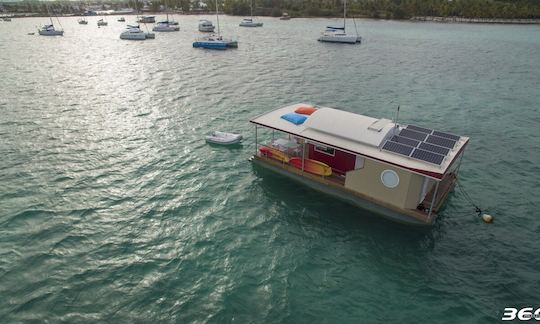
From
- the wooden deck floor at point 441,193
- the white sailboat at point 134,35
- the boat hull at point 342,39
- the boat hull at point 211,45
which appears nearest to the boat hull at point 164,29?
the white sailboat at point 134,35

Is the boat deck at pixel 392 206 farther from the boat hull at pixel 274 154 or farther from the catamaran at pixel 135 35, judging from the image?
the catamaran at pixel 135 35

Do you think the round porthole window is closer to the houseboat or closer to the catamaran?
the houseboat

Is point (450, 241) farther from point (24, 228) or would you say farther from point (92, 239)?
point (24, 228)

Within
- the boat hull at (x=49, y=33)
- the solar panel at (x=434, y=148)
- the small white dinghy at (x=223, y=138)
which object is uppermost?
the boat hull at (x=49, y=33)

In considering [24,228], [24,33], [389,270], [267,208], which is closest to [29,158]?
[24,228]

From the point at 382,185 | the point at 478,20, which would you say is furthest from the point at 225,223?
the point at 478,20

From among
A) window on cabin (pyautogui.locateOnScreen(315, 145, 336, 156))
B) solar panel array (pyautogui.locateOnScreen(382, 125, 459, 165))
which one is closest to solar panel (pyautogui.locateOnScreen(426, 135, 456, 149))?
solar panel array (pyautogui.locateOnScreen(382, 125, 459, 165))
